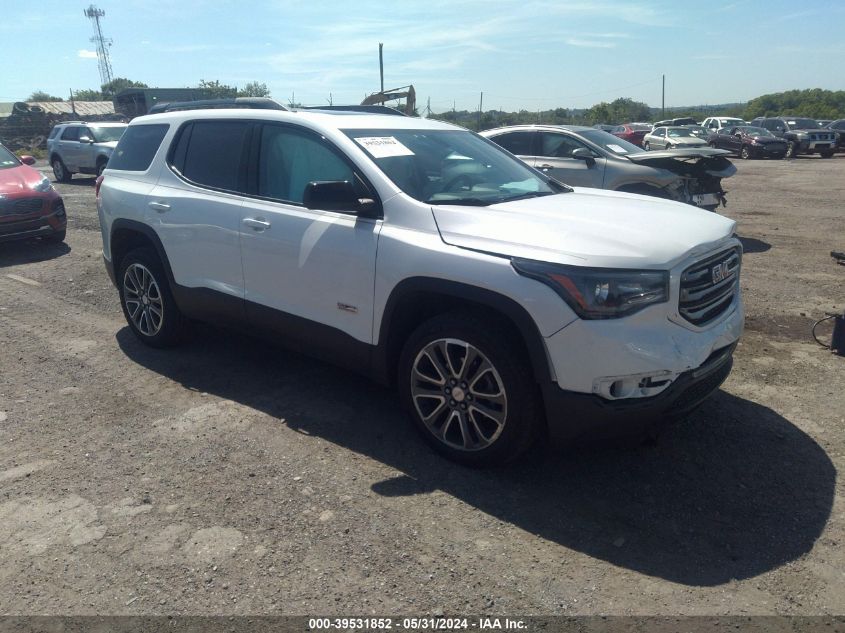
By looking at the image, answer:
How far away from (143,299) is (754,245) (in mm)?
7969

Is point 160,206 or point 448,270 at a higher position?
point 160,206

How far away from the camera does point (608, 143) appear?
10.0 m

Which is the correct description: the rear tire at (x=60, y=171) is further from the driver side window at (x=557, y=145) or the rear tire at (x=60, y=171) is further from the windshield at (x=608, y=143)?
the windshield at (x=608, y=143)

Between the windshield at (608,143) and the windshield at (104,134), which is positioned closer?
the windshield at (608,143)

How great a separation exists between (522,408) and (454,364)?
443 millimetres

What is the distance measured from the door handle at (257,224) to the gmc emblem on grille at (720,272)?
2.63 metres

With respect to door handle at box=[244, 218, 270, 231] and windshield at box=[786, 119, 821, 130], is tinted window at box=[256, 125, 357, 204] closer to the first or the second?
door handle at box=[244, 218, 270, 231]

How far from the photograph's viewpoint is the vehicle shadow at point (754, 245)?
8984 mm

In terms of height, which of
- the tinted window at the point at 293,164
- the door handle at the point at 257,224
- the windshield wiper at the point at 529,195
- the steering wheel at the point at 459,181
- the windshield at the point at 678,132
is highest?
the tinted window at the point at 293,164

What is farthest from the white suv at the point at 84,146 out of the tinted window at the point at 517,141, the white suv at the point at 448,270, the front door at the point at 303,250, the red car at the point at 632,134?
the red car at the point at 632,134

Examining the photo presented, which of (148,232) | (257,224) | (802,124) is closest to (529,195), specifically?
(257,224)

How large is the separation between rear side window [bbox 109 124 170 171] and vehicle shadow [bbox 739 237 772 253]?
7.17m

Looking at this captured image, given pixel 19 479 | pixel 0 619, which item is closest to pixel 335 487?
pixel 0 619

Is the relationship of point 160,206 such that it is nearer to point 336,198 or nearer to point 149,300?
point 149,300
